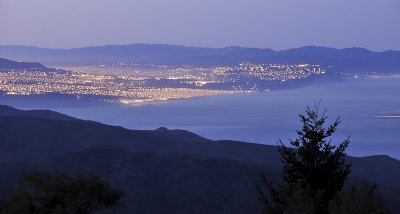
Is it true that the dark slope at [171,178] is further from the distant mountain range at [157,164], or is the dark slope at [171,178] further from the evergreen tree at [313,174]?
the evergreen tree at [313,174]

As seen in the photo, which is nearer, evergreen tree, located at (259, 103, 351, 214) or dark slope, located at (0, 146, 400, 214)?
evergreen tree, located at (259, 103, 351, 214)

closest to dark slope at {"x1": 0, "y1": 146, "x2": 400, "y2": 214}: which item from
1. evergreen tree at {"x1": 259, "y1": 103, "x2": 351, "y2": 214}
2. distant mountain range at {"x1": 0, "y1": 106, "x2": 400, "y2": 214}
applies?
distant mountain range at {"x1": 0, "y1": 106, "x2": 400, "y2": 214}

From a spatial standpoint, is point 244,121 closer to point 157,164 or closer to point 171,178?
point 157,164

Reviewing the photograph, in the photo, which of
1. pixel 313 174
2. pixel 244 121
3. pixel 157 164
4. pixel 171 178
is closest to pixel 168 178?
pixel 171 178

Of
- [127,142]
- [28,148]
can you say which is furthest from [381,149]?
[28,148]

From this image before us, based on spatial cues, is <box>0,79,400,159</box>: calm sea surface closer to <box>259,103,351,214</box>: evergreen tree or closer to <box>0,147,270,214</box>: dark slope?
<box>0,147,270,214</box>: dark slope

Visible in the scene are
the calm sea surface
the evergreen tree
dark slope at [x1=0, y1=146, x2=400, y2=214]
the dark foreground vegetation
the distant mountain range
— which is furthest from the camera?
the calm sea surface

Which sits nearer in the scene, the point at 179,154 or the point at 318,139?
the point at 318,139

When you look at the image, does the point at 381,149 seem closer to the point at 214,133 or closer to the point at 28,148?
the point at 214,133

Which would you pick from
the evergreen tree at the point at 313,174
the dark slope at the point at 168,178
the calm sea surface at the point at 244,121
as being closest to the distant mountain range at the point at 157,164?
the dark slope at the point at 168,178
